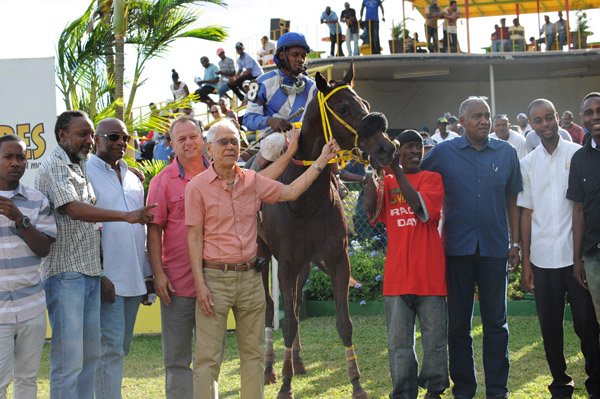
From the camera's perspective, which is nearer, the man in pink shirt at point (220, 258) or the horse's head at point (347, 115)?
the man in pink shirt at point (220, 258)

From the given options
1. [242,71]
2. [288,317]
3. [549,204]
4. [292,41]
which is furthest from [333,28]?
[549,204]

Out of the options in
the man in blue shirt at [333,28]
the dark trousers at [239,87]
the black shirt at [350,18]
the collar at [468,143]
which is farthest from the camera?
the man in blue shirt at [333,28]

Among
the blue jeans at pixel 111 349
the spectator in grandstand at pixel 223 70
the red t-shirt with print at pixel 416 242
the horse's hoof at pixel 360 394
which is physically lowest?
the horse's hoof at pixel 360 394

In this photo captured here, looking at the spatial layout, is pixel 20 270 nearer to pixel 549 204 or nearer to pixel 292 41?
pixel 292 41

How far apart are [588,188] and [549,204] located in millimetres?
434

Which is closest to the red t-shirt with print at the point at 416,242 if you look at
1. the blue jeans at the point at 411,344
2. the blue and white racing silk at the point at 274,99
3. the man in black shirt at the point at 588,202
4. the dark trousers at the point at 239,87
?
the blue jeans at the point at 411,344

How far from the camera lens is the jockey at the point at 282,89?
784cm

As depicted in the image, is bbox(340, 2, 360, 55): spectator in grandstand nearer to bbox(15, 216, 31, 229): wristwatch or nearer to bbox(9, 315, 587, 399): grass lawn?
bbox(9, 315, 587, 399): grass lawn

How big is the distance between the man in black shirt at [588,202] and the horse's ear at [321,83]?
1998mm

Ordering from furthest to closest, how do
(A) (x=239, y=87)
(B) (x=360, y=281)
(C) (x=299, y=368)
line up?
(A) (x=239, y=87)
(B) (x=360, y=281)
(C) (x=299, y=368)

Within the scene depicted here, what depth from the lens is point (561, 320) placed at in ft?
22.8

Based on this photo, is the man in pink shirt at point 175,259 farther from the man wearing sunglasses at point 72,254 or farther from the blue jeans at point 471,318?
the blue jeans at point 471,318

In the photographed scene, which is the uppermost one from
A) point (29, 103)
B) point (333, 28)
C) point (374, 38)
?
point (333, 28)

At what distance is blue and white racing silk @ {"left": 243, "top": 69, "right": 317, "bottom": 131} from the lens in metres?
8.05
